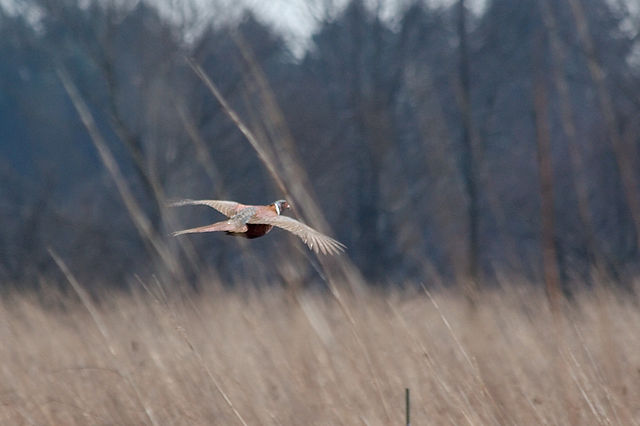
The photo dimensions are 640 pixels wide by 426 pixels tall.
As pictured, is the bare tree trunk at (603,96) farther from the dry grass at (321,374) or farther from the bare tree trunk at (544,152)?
the dry grass at (321,374)

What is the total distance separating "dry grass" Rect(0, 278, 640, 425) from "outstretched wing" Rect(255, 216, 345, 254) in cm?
38

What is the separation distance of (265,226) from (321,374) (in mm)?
1737

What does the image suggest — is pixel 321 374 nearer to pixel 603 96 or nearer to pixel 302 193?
pixel 302 193

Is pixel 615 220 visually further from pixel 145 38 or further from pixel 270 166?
pixel 270 166

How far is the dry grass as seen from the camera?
219 centimetres

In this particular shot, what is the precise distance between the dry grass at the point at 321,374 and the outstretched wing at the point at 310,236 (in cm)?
38

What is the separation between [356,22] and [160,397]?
782 cm

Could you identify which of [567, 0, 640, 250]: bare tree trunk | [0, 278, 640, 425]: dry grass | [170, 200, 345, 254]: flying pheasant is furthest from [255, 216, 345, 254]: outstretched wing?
[567, 0, 640, 250]: bare tree trunk

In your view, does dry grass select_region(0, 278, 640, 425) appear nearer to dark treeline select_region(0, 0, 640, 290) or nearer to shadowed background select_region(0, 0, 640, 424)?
shadowed background select_region(0, 0, 640, 424)

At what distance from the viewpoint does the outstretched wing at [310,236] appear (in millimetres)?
1273

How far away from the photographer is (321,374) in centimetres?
315

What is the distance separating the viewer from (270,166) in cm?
155

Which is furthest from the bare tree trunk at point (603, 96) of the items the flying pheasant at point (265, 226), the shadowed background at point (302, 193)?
the flying pheasant at point (265, 226)

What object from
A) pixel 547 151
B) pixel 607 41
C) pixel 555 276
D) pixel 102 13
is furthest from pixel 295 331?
pixel 102 13
